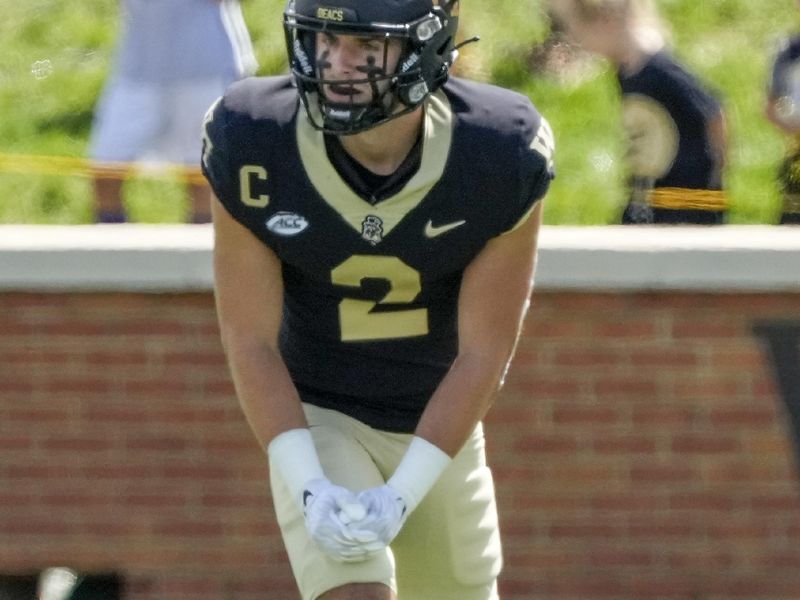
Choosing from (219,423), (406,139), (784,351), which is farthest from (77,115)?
(406,139)

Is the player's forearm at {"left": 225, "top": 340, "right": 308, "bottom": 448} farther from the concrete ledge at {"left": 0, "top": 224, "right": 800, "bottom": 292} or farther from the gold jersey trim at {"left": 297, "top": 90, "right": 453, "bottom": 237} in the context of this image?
the concrete ledge at {"left": 0, "top": 224, "right": 800, "bottom": 292}

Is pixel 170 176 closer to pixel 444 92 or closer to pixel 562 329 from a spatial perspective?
pixel 562 329

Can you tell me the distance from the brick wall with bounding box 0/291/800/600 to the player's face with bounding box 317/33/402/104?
1.52m

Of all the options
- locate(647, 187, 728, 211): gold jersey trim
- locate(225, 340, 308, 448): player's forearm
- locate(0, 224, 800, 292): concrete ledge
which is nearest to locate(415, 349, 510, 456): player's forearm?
locate(225, 340, 308, 448): player's forearm

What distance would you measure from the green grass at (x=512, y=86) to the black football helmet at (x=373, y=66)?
3.32 m

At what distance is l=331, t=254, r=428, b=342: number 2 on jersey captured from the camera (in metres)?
3.71

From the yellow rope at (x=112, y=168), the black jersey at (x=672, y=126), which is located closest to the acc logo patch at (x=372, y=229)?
the yellow rope at (x=112, y=168)

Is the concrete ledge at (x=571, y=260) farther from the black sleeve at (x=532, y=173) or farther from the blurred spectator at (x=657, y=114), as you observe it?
the black sleeve at (x=532, y=173)

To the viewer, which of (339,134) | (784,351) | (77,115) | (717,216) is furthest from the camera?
(77,115)

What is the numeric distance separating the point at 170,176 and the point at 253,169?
112 inches

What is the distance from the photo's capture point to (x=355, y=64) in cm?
353

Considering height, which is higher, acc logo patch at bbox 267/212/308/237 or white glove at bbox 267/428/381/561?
acc logo patch at bbox 267/212/308/237

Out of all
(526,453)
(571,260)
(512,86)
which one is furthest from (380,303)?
(512,86)

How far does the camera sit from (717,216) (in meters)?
5.61
